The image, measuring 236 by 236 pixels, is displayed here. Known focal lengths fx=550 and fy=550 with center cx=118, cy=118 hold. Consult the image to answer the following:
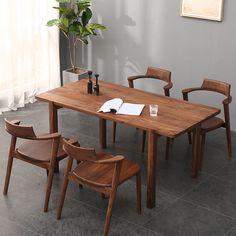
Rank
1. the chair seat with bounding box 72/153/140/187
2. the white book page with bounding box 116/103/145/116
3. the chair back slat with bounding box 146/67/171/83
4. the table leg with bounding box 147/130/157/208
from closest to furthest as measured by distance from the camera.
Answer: the chair seat with bounding box 72/153/140/187 < the table leg with bounding box 147/130/157/208 < the white book page with bounding box 116/103/145/116 < the chair back slat with bounding box 146/67/171/83

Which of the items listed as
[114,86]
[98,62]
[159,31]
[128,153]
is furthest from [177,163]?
[98,62]

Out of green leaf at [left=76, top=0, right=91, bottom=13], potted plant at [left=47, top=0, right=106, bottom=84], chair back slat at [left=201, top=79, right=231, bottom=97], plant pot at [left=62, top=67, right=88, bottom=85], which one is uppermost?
green leaf at [left=76, top=0, right=91, bottom=13]

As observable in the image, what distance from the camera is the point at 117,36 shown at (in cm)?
702

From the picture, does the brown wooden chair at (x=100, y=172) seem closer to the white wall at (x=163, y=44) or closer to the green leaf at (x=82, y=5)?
the white wall at (x=163, y=44)

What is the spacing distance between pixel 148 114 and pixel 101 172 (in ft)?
2.63

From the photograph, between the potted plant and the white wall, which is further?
the potted plant

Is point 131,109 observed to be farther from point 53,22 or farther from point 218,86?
point 53,22

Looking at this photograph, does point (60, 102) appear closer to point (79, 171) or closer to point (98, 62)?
point (79, 171)

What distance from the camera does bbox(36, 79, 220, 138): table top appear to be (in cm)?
465

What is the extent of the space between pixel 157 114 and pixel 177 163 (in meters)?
0.84

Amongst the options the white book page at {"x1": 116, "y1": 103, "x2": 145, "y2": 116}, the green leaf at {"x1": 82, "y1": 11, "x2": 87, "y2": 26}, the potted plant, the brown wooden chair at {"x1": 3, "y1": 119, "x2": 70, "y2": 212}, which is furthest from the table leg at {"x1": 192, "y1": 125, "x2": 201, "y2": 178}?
the green leaf at {"x1": 82, "y1": 11, "x2": 87, "y2": 26}

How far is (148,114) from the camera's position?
489 cm

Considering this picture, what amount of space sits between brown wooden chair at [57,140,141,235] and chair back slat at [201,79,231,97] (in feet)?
5.21

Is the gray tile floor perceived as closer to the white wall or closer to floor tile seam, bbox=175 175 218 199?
floor tile seam, bbox=175 175 218 199
